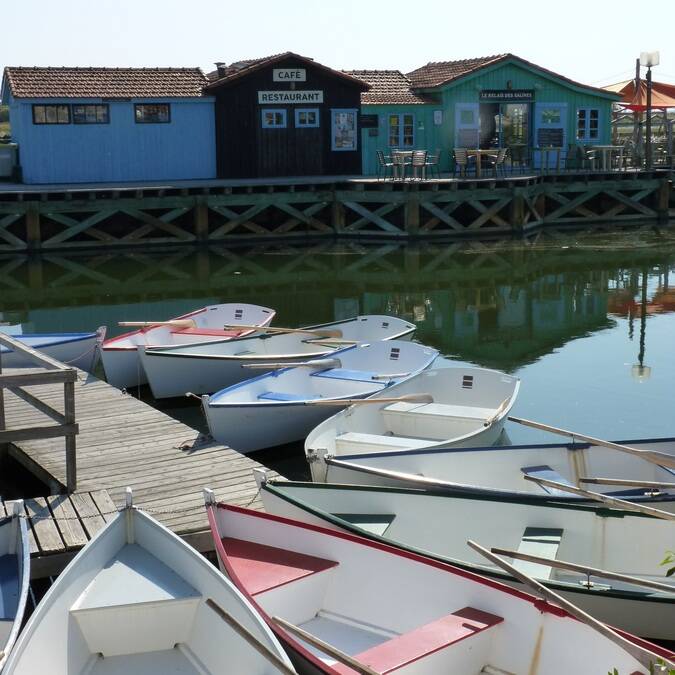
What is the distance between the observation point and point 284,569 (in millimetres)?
6438

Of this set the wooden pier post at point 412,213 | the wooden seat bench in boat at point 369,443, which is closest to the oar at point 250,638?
the wooden seat bench in boat at point 369,443

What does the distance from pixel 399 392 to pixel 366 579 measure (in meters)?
4.60

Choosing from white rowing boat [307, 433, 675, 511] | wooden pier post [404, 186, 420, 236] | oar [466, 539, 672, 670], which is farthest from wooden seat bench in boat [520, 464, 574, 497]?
wooden pier post [404, 186, 420, 236]

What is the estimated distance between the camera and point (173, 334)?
14.0 meters

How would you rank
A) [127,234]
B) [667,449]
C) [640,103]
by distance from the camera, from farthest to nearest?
1. [640,103]
2. [127,234]
3. [667,449]

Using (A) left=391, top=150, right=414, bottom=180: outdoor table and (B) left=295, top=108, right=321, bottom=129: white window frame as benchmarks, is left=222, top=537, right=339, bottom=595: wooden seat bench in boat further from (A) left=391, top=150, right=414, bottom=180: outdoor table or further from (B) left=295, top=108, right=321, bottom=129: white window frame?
(B) left=295, top=108, right=321, bottom=129: white window frame

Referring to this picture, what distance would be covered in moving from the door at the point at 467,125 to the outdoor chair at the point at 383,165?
2.17 metres

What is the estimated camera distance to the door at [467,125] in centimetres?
3034

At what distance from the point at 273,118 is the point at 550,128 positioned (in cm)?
831

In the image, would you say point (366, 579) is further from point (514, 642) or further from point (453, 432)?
point (453, 432)

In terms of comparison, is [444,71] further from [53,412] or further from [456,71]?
[53,412]

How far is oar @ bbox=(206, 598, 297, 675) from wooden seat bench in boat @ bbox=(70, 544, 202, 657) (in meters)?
0.21

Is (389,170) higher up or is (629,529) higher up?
(389,170)

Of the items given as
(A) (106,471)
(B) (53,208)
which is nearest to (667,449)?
(A) (106,471)
